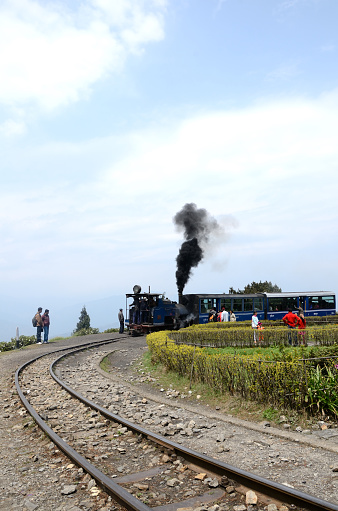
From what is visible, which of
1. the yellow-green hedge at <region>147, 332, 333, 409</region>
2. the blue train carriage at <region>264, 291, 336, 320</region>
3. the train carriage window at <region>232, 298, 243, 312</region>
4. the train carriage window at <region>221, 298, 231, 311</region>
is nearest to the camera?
the yellow-green hedge at <region>147, 332, 333, 409</region>

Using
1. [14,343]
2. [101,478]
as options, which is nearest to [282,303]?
[14,343]

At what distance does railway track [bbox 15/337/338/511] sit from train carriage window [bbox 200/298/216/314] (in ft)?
70.3

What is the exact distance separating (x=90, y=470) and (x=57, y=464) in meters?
0.96

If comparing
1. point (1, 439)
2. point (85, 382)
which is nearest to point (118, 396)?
point (85, 382)

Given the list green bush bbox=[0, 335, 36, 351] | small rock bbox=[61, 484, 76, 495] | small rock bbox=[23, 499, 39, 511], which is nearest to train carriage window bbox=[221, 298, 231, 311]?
green bush bbox=[0, 335, 36, 351]

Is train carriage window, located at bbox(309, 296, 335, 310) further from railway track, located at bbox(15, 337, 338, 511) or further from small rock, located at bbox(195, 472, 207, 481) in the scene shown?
small rock, located at bbox(195, 472, 207, 481)

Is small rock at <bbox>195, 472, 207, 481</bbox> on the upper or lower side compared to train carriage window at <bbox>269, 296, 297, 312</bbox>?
lower

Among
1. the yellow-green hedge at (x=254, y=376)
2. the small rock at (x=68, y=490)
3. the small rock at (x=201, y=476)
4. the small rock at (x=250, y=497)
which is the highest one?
the yellow-green hedge at (x=254, y=376)

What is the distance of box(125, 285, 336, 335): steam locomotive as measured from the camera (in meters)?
29.0

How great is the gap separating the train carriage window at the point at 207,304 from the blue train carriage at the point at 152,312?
145cm

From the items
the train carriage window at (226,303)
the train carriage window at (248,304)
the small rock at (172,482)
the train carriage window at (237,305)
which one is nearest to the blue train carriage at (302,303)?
the train carriage window at (248,304)

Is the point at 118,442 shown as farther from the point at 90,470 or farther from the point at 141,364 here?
the point at 141,364

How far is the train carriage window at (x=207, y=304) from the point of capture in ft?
99.4

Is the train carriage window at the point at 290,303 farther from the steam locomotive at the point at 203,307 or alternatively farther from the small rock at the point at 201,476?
the small rock at the point at 201,476
